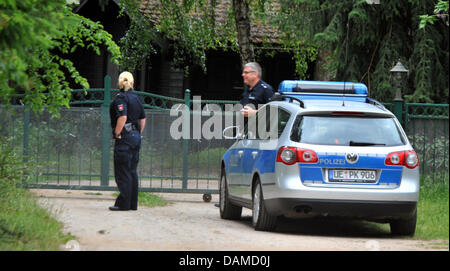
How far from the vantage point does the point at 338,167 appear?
9.81 metres

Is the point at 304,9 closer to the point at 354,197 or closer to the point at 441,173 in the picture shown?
the point at 441,173

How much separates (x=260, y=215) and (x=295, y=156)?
0.97 metres

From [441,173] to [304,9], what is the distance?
5.18 meters

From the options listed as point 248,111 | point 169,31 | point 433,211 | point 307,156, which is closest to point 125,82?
point 248,111

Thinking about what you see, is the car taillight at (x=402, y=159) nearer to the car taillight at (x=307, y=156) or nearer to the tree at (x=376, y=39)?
the car taillight at (x=307, y=156)

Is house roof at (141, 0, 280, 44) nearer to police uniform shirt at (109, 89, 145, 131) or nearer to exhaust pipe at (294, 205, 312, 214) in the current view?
police uniform shirt at (109, 89, 145, 131)

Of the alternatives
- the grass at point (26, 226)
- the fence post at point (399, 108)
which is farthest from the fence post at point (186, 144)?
the grass at point (26, 226)

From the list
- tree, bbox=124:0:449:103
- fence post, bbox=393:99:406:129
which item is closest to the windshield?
fence post, bbox=393:99:406:129

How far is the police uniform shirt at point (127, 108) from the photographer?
12.4 meters

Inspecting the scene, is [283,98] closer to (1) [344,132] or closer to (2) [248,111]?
(2) [248,111]

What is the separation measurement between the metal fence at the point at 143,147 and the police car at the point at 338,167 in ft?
16.1

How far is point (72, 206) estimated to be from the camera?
1316 centimetres

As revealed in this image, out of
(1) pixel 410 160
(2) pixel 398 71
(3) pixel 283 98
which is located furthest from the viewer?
(2) pixel 398 71

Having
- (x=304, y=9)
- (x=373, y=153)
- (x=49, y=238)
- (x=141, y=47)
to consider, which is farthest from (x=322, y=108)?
(x=141, y=47)
